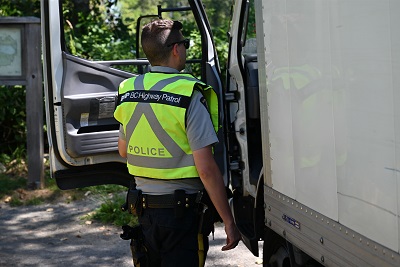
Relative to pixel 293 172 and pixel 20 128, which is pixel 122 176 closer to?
pixel 293 172

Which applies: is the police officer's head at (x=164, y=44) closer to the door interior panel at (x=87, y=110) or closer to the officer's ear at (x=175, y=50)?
the officer's ear at (x=175, y=50)

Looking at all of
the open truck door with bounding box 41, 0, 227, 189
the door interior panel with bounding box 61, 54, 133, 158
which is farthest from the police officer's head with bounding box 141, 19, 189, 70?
the door interior panel with bounding box 61, 54, 133, 158

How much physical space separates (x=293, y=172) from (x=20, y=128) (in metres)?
7.57

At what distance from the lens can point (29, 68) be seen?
9.42m

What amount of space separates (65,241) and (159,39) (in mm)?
4012

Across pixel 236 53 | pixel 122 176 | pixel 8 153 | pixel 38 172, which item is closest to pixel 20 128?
pixel 8 153

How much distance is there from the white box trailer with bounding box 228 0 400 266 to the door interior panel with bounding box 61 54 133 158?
142cm

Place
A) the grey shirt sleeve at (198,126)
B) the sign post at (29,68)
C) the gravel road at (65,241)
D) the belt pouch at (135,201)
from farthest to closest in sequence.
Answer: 1. the sign post at (29,68)
2. the gravel road at (65,241)
3. the belt pouch at (135,201)
4. the grey shirt sleeve at (198,126)

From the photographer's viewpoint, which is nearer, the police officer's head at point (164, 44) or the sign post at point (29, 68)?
the police officer's head at point (164, 44)

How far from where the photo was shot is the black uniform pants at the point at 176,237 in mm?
4160

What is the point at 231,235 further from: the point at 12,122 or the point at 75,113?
the point at 12,122

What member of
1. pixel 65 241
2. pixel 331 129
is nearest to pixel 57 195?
pixel 65 241

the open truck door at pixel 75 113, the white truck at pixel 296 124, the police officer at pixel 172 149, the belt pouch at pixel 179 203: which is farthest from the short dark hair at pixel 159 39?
the open truck door at pixel 75 113

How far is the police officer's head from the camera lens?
4.18m
